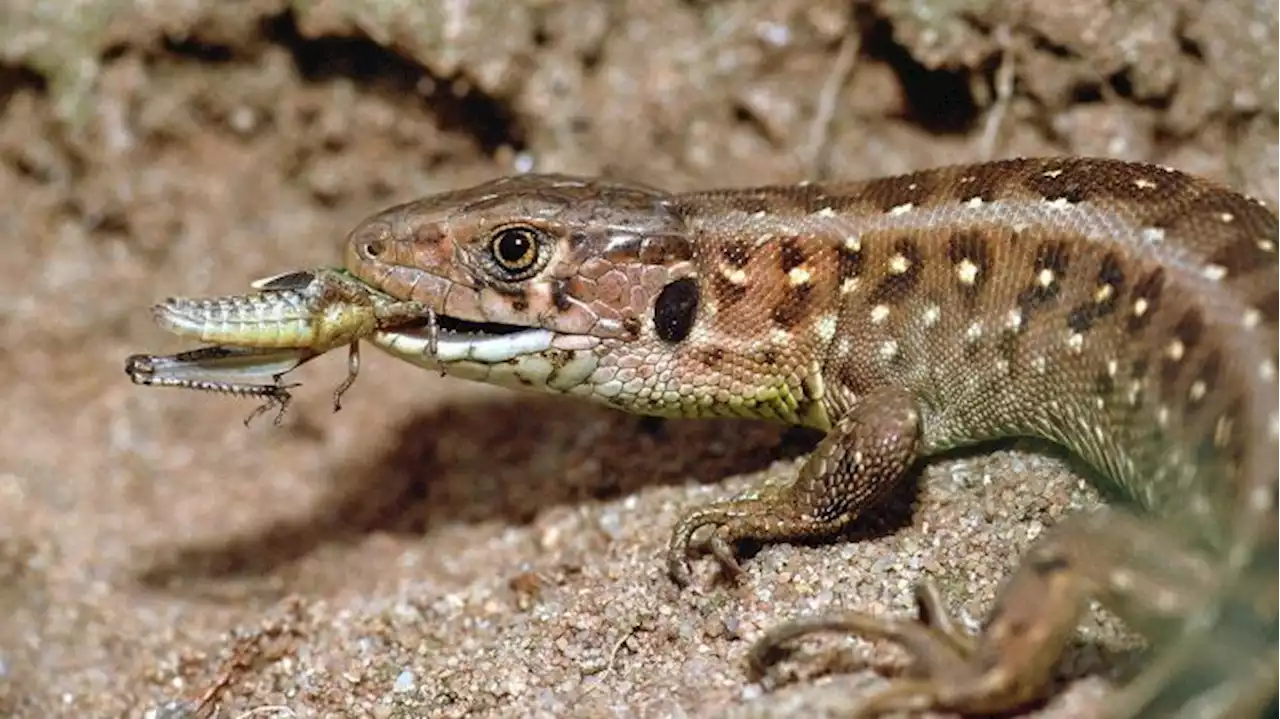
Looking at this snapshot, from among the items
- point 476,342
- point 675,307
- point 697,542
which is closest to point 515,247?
point 476,342

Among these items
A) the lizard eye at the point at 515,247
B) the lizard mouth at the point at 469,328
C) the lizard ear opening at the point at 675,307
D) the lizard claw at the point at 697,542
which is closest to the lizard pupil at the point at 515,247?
the lizard eye at the point at 515,247

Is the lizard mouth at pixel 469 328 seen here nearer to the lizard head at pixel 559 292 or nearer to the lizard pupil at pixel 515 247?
the lizard head at pixel 559 292

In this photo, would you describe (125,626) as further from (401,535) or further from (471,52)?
(471,52)

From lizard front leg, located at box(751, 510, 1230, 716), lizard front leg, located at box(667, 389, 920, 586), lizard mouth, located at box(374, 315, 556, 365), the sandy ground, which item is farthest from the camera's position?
lizard mouth, located at box(374, 315, 556, 365)

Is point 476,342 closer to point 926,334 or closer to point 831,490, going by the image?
point 831,490

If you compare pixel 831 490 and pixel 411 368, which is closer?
pixel 831 490

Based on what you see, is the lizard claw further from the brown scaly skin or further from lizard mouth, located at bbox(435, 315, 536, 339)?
lizard mouth, located at bbox(435, 315, 536, 339)

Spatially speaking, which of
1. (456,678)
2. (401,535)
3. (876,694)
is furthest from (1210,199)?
(401,535)

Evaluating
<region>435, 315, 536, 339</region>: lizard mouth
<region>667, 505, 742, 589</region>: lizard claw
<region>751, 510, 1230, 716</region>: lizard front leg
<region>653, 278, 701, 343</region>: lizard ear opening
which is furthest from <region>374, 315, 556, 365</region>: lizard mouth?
<region>751, 510, 1230, 716</region>: lizard front leg
